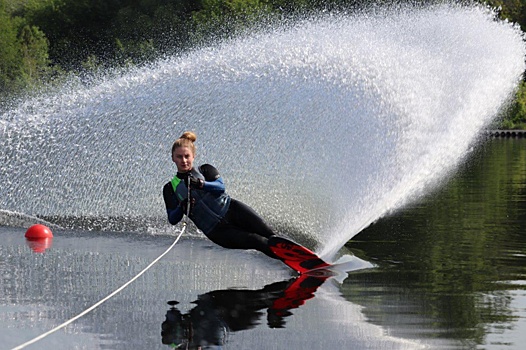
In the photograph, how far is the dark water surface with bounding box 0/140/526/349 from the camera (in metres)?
7.46

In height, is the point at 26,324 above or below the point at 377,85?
below

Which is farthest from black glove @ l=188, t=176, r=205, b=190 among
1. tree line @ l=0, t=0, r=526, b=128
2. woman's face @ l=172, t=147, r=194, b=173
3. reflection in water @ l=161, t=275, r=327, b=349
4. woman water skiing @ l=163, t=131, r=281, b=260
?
tree line @ l=0, t=0, r=526, b=128

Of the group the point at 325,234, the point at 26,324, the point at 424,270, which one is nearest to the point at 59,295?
the point at 26,324

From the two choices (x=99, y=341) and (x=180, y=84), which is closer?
(x=99, y=341)

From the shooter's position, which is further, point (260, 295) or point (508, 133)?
point (508, 133)

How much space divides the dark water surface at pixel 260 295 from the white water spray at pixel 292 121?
3.55ft

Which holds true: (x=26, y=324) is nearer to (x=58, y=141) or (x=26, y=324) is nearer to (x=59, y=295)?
(x=59, y=295)

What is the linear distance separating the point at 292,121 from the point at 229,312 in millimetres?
6456

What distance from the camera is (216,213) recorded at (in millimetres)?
10297

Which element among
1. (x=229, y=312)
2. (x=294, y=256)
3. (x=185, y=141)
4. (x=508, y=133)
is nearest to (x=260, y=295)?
(x=229, y=312)

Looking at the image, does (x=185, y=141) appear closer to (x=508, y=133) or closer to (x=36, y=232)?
(x=36, y=232)

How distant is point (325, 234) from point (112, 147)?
3964mm

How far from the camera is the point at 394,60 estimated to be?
1390 cm

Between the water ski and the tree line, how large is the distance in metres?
44.7
